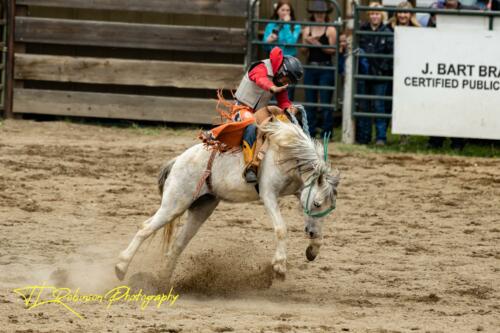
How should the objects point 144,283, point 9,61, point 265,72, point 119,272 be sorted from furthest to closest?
point 9,61, point 265,72, point 144,283, point 119,272

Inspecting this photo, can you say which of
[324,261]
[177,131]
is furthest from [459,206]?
[177,131]

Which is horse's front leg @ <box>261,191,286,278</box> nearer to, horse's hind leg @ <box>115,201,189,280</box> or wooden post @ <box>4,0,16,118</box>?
horse's hind leg @ <box>115,201,189,280</box>

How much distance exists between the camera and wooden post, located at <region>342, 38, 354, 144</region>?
14672 millimetres

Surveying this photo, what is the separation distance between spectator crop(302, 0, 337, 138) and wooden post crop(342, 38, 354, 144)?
0.21 meters

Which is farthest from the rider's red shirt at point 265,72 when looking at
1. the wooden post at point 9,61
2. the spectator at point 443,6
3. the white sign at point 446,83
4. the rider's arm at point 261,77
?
the wooden post at point 9,61

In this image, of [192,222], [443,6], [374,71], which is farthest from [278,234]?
[443,6]

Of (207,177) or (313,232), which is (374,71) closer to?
(207,177)

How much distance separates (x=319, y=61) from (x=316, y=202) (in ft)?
26.4

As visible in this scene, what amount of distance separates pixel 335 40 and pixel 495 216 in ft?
16.6

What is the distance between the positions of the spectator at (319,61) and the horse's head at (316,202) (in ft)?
24.9

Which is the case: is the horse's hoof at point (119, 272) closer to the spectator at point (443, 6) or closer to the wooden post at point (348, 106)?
the wooden post at point (348, 106)

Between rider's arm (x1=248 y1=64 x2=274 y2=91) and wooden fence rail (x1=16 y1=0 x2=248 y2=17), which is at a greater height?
wooden fence rail (x1=16 y1=0 x2=248 y2=17)

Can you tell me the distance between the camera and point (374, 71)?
1474cm

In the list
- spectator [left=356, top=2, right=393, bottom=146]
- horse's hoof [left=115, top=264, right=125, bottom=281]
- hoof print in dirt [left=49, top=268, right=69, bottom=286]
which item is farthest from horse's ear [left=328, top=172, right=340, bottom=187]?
spectator [left=356, top=2, right=393, bottom=146]
